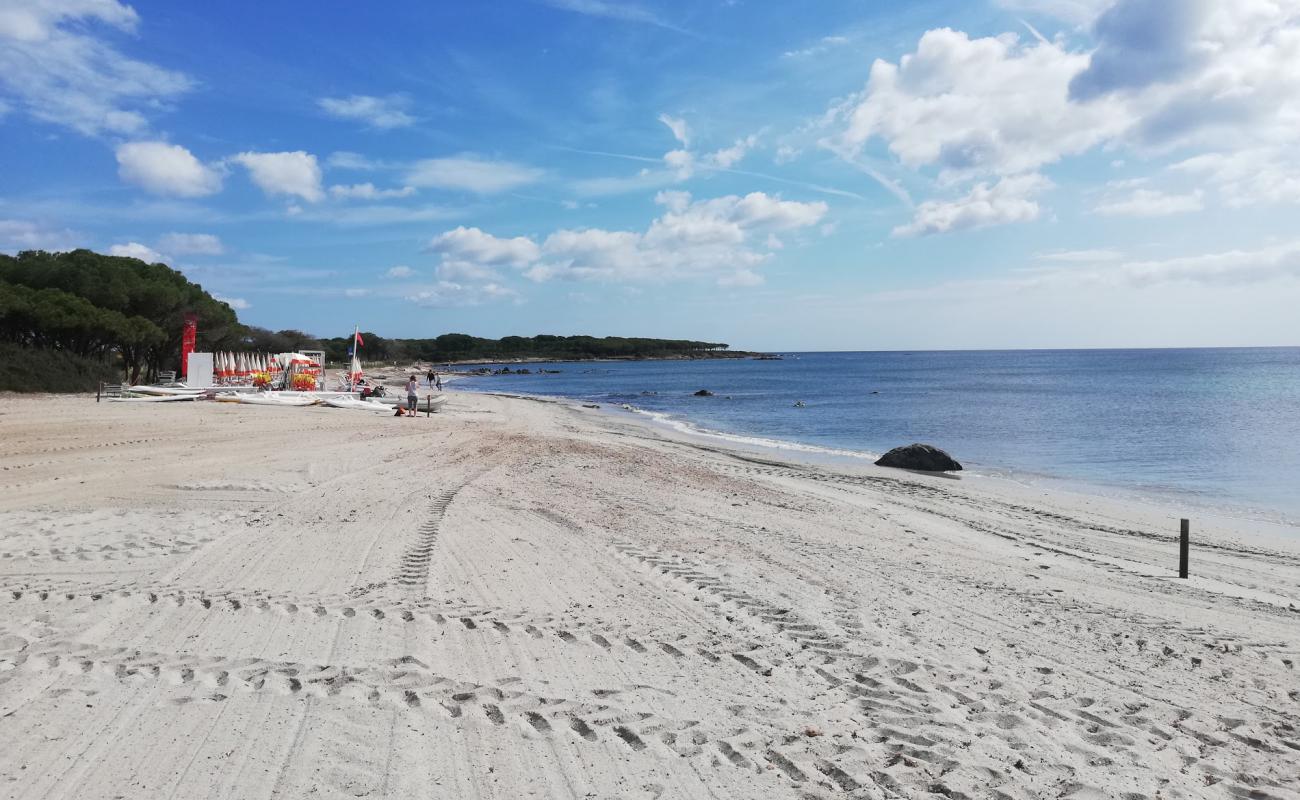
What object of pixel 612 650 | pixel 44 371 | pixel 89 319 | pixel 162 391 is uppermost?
pixel 89 319

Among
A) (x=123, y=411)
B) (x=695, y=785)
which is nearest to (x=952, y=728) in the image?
(x=695, y=785)

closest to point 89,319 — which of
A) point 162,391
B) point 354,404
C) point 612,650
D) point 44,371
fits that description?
point 44,371

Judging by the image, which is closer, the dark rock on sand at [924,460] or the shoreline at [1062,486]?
the shoreline at [1062,486]

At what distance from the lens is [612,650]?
529 cm

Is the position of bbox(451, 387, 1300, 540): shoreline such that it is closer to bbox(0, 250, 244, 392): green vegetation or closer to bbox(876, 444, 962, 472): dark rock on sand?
bbox(876, 444, 962, 472): dark rock on sand

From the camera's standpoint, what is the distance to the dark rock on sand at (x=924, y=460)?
18234 millimetres

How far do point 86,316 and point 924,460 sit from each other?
3519 cm

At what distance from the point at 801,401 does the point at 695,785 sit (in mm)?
Result: 44570

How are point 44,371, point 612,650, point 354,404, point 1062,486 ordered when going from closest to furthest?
point 612,650
point 1062,486
point 44,371
point 354,404

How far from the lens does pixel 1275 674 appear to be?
542 cm

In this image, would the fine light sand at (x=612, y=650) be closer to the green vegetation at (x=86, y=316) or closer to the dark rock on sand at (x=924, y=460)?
the dark rock on sand at (x=924, y=460)

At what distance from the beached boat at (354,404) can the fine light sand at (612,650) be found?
17837 millimetres

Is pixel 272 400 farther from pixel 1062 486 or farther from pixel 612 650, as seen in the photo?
pixel 612 650

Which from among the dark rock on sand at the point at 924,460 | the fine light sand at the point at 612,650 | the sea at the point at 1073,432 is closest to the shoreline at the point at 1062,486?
the sea at the point at 1073,432
